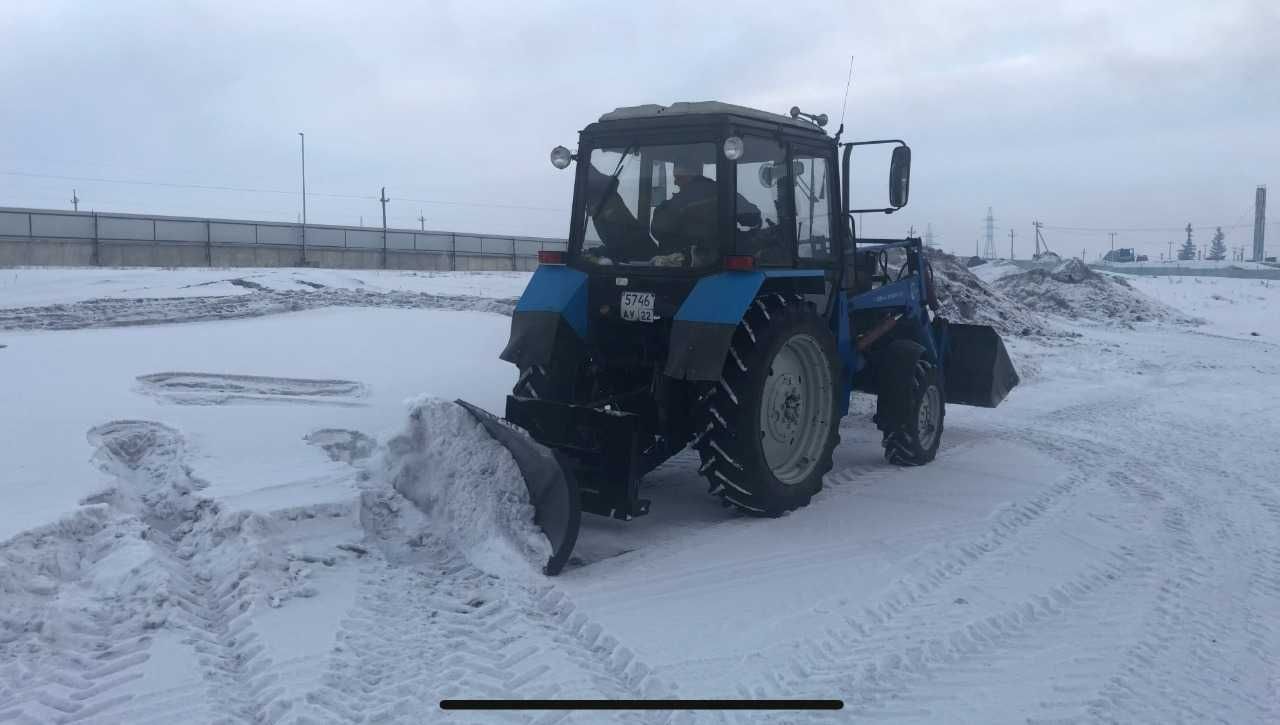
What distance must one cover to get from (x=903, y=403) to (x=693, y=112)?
302 cm

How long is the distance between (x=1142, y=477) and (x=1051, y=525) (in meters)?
1.98

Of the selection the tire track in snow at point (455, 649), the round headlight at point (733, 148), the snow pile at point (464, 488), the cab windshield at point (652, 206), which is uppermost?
the round headlight at point (733, 148)

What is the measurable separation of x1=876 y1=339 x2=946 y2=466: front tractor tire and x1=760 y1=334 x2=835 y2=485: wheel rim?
1.43 metres

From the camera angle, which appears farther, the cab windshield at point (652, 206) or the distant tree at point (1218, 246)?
the distant tree at point (1218, 246)

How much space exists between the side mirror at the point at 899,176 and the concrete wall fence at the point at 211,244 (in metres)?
20.8

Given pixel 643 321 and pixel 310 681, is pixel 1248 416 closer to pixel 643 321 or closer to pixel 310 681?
pixel 643 321

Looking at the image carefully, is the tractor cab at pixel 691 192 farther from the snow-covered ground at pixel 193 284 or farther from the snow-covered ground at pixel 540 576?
the snow-covered ground at pixel 193 284

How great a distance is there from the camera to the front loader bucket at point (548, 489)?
5074 millimetres

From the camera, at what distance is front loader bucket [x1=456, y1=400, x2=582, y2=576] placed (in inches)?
200

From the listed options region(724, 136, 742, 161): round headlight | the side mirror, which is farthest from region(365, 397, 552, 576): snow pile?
the side mirror

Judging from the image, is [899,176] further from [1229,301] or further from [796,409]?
[1229,301]

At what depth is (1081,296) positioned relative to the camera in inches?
1096

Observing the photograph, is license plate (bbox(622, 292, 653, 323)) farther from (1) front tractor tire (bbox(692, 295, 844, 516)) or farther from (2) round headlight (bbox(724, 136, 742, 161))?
(2) round headlight (bbox(724, 136, 742, 161))

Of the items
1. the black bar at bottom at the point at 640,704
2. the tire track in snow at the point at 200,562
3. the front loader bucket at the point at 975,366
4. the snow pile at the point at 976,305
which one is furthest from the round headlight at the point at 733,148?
the snow pile at the point at 976,305
